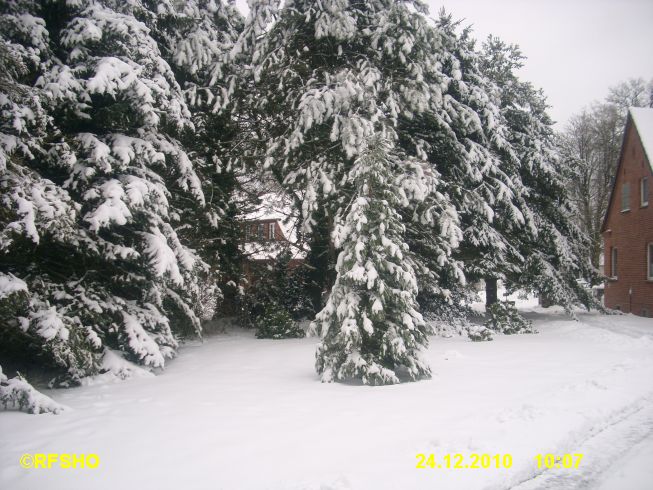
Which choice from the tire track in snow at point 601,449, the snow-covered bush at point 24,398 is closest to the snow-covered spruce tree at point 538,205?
the tire track in snow at point 601,449

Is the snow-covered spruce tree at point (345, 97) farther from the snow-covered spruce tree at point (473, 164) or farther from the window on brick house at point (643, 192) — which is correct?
the window on brick house at point (643, 192)

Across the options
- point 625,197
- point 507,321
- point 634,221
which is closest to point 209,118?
point 507,321

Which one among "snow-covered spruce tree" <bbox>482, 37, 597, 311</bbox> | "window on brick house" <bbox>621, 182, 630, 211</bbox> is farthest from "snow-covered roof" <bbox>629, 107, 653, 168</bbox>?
"snow-covered spruce tree" <bbox>482, 37, 597, 311</bbox>

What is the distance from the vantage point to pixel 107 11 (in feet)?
31.7

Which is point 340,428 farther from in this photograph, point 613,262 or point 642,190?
point 613,262

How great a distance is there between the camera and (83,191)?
9031mm

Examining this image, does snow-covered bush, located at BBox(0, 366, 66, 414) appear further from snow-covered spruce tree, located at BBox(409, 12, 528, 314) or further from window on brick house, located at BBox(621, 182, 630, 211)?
window on brick house, located at BBox(621, 182, 630, 211)

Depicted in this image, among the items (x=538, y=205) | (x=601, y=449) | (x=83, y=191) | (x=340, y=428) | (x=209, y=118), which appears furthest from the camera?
(x=538, y=205)

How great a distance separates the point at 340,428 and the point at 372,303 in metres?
2.86

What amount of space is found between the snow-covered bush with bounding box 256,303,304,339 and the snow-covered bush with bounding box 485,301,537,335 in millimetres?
6544

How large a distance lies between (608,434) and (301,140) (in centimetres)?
974

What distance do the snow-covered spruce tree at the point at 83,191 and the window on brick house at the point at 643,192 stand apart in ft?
66.5

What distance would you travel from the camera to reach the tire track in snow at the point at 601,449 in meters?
4.59

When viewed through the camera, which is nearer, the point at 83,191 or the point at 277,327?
the point at 83,191
